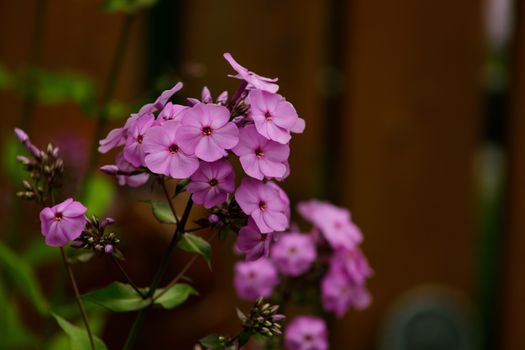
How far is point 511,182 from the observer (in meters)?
2.09

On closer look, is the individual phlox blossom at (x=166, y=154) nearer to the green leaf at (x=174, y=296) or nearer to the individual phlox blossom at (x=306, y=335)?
the green leaf at (x=174, y=296)

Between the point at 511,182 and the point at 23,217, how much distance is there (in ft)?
4.49

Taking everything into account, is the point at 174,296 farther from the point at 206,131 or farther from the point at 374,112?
the point at 374,112

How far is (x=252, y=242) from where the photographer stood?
2.37 feet

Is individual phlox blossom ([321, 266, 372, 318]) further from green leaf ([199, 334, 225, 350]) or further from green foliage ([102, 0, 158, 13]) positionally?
green foliage ([102, 0, 158, 13])

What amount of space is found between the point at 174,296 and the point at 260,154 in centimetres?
22

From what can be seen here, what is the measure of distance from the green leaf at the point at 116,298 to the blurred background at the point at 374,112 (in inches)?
47.5

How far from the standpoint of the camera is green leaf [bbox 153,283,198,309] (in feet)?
2.61

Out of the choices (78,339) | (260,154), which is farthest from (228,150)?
(78,339)

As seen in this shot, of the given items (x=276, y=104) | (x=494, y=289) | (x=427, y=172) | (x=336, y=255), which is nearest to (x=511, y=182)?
(x=427, y=172)

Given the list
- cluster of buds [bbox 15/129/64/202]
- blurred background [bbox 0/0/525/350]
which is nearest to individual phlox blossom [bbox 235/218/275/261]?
cluster of buds [bbox 15/129/64/202]

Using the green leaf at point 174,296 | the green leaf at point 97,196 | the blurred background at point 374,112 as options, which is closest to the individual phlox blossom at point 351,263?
the green leaf at point 174,296

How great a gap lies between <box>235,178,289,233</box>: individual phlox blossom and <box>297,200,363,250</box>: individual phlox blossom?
35cm

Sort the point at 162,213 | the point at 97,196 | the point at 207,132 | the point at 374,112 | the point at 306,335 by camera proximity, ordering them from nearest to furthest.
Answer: the point at 207,132, the point at 162,213, the point at 306,335, the point at 97,196, the point at 374,112
